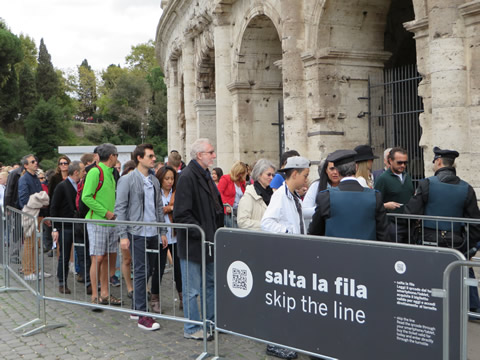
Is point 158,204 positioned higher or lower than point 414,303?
higher

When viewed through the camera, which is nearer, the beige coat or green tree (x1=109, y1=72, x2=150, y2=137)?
the beige coat

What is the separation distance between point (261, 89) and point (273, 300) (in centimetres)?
1338

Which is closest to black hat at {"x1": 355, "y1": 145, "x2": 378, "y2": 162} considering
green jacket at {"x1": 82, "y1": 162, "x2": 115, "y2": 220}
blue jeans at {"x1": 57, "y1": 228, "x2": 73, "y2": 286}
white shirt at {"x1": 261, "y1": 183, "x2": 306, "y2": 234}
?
white shirt at {"x1": 261, "y1": 183, "x2": 306, "y2": 234}

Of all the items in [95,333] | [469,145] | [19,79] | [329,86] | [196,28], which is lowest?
[95,333]

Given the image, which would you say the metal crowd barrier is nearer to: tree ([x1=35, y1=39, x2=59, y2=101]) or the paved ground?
the paved ground

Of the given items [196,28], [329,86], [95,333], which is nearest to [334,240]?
[95,333]

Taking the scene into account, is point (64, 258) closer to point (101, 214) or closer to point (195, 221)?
point (101, 214)

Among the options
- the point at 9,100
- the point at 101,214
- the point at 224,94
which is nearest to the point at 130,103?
the point at 9,100

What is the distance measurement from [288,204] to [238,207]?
0.85 metres

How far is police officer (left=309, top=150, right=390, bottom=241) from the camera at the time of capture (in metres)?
4.48

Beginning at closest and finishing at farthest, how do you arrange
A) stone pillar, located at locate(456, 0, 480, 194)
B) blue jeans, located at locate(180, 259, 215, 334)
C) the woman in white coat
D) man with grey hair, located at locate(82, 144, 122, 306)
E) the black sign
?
the black sign, blue jeans, located at locate(180, 259, 215, 334), the woman in white coat, man with grey hair, located at locate(82, 144, 122, 306), stone pillar, located at locate(456, 0, 480, 194)

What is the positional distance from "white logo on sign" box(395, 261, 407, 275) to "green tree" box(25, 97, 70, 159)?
6284cm

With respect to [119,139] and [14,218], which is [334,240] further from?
[119,139]

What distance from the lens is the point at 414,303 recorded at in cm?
336
